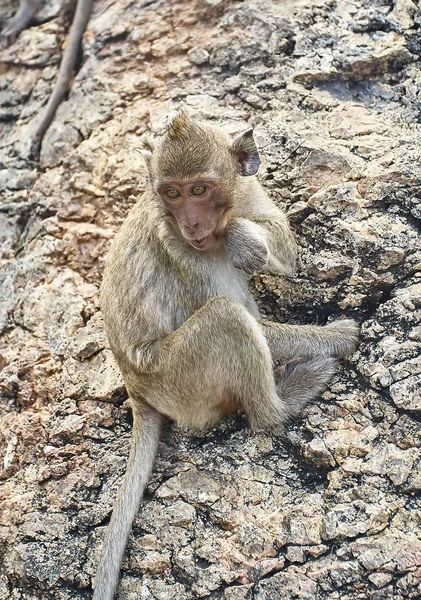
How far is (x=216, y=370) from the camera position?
434 cm

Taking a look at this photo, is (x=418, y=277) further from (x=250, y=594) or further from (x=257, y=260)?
(x=250, y=594)

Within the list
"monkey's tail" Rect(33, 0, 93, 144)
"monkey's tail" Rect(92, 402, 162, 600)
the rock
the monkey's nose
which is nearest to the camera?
"monkey's tail" Rect(92, 402, 162, 600)

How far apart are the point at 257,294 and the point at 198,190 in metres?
1.10

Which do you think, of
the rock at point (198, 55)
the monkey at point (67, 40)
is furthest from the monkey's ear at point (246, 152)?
the monkey at point (67, 40)

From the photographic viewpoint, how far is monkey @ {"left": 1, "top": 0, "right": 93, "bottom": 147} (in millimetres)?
6695

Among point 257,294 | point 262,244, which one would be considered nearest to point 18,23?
point 257,294

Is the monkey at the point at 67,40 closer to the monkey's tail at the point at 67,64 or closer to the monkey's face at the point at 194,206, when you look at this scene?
the monkey's tail at the point at 67,64

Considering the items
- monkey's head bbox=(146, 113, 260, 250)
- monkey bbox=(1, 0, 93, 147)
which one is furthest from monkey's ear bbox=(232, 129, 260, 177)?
monkey bbox=(1, 0, 93, 147)

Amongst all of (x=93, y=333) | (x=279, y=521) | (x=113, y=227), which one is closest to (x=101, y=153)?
(x=113, y=227)

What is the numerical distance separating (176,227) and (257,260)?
566mm

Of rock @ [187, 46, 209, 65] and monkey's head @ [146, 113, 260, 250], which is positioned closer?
monkey's head @ [146, 113, 260, 250]

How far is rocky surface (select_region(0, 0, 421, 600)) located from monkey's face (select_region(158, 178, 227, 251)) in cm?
89

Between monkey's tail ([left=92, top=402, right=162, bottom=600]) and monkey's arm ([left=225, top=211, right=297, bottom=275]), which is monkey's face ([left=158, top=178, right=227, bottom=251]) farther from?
monkey's tail ([left=92, top=402, right=162, bottom=600])

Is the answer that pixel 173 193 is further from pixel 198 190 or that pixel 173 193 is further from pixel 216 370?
pixel 216 370
